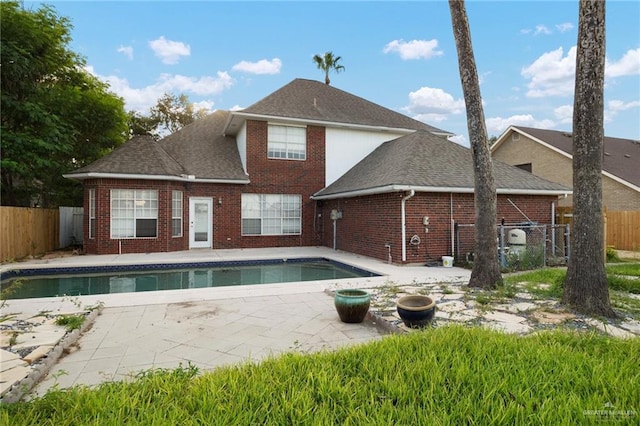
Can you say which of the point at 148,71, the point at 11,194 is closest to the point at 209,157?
the point at 148,71

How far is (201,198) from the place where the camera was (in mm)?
14547

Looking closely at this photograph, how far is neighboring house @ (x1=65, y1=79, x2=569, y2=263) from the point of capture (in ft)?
35.7

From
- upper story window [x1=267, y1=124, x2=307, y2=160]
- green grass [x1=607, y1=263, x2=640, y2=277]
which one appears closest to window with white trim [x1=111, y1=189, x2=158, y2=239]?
upper story window [x1=267, y1=124, x2=307, y2=160]

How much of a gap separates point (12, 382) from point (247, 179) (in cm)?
1206

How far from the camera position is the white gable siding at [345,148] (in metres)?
16.0

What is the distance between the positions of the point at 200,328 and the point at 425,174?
8.35 meters

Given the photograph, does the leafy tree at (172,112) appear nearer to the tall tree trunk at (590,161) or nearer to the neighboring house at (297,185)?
the neighboring house at (297,185)

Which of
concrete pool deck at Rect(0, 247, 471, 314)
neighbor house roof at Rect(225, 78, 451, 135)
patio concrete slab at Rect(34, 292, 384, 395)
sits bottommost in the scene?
patio concrete slab at Rect(34, 292, 384, 395)

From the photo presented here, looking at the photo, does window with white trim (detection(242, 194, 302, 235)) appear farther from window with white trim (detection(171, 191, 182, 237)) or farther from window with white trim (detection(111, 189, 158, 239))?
window with white trim (detection(111, 189, 158, 239))

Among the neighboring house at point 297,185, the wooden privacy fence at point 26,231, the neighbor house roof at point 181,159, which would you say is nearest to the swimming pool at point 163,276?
the wooden privacy fence at point 26,231

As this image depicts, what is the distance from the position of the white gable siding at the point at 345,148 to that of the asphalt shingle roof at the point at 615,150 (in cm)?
908

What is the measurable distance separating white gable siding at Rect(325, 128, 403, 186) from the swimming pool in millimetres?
5418

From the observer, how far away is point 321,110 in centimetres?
1622

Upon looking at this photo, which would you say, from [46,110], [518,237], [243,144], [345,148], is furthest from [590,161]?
[46,110]
